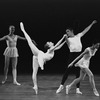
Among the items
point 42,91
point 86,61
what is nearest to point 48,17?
point 42,91

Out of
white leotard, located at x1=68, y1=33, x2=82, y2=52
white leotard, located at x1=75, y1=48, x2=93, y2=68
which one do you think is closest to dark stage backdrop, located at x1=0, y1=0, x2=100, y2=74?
white leotard, located at x1=68, y1=33, x2=82, y2=52

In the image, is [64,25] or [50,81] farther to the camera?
[64,25]

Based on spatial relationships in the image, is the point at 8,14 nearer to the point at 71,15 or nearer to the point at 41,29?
the point at 41,29

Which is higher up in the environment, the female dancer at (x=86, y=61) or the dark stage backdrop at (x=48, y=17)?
the dark stage backdrop at (x=48, y=17)

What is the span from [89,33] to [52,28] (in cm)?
99

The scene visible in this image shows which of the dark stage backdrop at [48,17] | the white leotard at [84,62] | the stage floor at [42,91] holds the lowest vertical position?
the stage floor at [42,91]

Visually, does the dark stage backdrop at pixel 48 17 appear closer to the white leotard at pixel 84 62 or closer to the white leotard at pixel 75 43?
the white leotard at pixel 75 43

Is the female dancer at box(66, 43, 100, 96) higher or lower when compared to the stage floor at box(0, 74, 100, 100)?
higher

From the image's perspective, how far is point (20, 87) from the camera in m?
6.29

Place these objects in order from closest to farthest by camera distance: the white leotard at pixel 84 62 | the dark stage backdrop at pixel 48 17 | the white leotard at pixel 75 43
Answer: the white leotard at pixel 84 62 < the white leotard at pixel 75 43 < the dark stage backdrop at pixel 48 17

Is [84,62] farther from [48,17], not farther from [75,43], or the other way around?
[48,17]

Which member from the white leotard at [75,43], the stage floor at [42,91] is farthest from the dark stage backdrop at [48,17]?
the white leotard at [75,43]

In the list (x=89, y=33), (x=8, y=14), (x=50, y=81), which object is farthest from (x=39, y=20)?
(x=50, y=81)

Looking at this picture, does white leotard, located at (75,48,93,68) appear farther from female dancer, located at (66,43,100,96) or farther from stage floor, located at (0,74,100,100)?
stage floor, located at (0,74,100,100)
